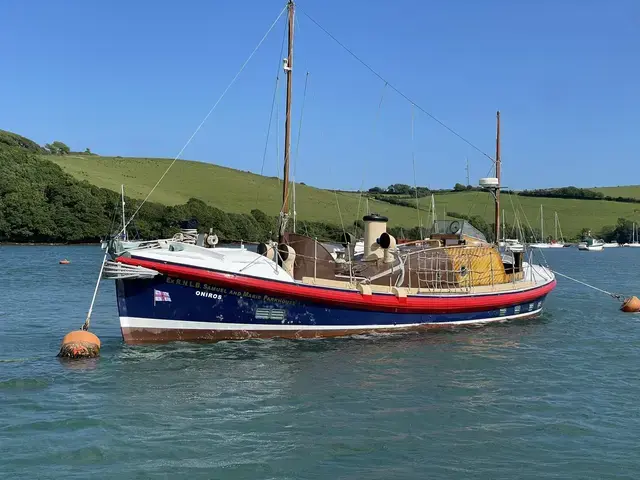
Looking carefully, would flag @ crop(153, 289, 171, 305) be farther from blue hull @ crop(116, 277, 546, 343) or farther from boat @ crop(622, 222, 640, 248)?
boat @ crop(622, 222, 640, 248)

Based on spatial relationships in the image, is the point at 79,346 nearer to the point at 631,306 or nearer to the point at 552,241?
the point at 631,306

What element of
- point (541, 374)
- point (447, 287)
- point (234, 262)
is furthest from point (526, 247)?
point (234, 262)

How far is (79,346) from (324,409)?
22.0ft

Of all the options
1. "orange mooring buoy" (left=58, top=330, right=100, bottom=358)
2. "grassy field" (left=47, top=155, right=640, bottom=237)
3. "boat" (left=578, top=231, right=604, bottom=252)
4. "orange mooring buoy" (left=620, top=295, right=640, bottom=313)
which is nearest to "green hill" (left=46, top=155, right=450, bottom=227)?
"grassy field" (left=47, top=155, right=640, bottom=237)

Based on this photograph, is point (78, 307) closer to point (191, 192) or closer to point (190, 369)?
point (190, 369)

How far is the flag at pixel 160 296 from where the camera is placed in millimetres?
16234

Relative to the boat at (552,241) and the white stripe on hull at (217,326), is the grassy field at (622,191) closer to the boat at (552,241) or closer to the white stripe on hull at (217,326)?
the boat at (552,241)

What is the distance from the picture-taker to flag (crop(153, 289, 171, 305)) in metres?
16.2

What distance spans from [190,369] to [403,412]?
5.02 m

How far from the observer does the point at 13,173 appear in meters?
108

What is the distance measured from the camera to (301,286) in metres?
17.6

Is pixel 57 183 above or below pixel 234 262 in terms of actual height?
above

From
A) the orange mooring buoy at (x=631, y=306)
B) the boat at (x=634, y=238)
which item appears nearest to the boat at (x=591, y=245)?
the boat at (x=634, y=238)

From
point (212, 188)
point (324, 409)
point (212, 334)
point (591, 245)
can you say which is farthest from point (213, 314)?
point (591, 245)
